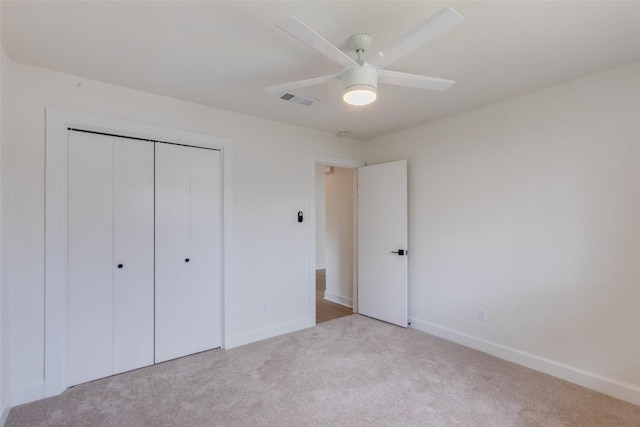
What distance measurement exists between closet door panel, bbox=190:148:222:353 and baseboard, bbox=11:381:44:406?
1.13m

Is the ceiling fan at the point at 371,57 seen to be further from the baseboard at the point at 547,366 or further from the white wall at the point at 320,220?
the white wall at the point at 320,220

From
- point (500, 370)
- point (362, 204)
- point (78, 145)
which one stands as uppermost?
point (78, 145)

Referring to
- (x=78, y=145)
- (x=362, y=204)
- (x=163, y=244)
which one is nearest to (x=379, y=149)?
(x=362, y=204)

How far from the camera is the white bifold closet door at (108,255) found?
→ 98.6 inches

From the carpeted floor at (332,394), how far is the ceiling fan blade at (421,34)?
225 centimetres

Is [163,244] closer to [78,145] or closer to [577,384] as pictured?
[78,145]

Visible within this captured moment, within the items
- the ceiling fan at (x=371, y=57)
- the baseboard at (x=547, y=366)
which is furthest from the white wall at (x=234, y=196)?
the baseboard at (x=547, y=366)

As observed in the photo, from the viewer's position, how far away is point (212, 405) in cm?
223

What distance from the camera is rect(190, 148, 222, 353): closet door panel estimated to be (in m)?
3.10

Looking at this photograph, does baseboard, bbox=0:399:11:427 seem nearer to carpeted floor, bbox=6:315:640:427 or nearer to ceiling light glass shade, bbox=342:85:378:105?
carpeted floor, bbox=6:315:640:427

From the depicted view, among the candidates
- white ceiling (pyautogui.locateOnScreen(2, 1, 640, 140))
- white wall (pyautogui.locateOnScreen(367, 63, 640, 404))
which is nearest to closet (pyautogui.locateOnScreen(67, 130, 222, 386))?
white ceiling (pyautogui.locateOnScreen(2, 1, 640, 140))

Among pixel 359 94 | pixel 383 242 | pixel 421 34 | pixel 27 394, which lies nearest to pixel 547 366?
pixel 383 242

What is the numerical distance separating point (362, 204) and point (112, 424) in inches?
134

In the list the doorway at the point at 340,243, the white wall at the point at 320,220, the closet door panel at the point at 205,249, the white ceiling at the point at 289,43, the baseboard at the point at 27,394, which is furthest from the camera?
the white wall at the point at 320,220
